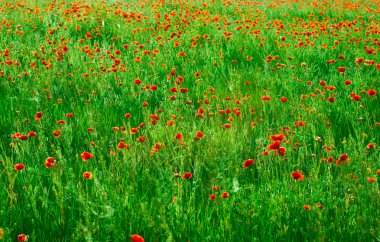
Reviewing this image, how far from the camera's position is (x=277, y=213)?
5.83 feet

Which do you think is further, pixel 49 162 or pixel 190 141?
pixel 190 141

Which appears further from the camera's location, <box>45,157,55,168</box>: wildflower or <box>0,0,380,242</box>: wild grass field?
<box>45,157,55,168</box>: wildflower

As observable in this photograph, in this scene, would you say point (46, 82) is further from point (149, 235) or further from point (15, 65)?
point (149, 235)

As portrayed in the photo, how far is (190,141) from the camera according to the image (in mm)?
2479

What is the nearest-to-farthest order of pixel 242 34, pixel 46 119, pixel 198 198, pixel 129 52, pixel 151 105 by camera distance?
pixel 198 198 → pixel 46 119 → pixel 151 105 → pixel 129 52 → pixel 242 34

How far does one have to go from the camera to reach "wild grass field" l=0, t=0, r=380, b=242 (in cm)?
179

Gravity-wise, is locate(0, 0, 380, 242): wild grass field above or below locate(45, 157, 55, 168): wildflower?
below

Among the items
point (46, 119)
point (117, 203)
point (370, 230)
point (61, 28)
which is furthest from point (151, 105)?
point (61, 28)

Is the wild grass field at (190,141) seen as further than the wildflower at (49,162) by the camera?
No

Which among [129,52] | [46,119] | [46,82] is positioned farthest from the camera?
[129,52]

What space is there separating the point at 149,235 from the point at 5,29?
5427 millimetres

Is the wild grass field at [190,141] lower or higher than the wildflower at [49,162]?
lower

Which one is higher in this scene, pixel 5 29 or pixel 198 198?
pixel 5 29

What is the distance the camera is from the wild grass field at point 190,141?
1795mm
